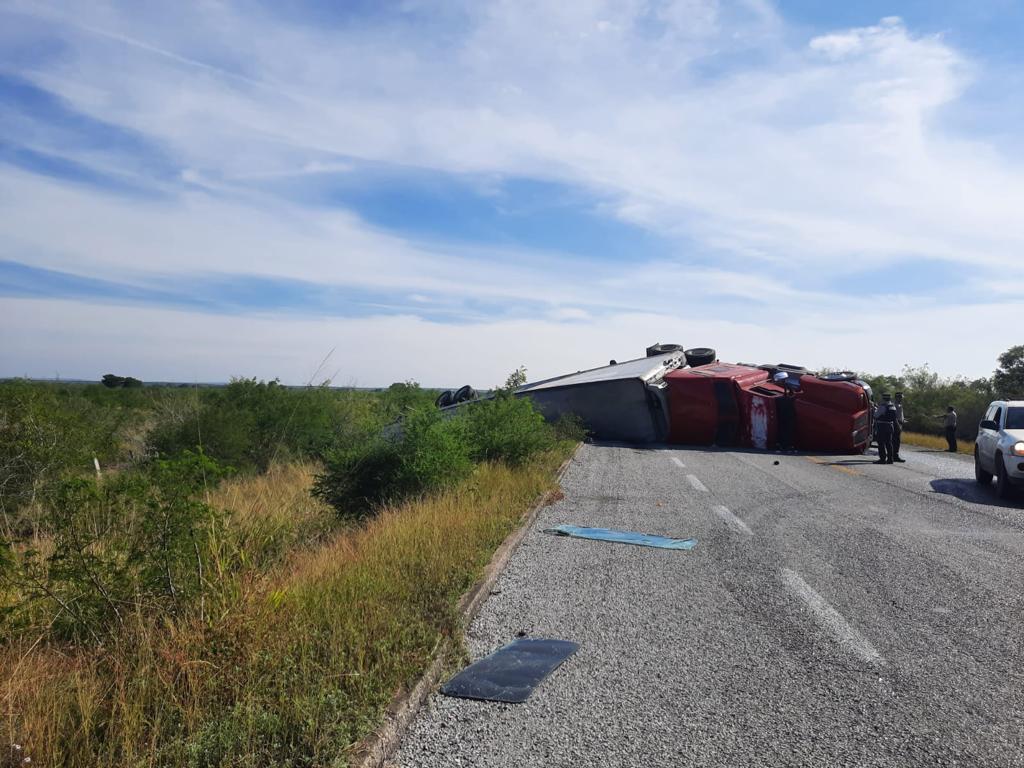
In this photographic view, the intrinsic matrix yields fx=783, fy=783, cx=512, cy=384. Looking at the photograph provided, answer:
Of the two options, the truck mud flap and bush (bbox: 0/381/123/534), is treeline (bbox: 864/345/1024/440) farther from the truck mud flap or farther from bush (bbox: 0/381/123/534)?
bush (bbox: 0/381/123/534)

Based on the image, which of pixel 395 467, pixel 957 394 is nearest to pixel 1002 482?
pixel 395 467

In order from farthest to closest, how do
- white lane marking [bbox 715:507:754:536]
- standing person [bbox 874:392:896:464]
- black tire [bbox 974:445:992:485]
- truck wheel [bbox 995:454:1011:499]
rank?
standing person [bbox 874:392:896:464] < black tire [bbox 974:445:992:485] < truck wheel [bbox 995:454:1011:499] < white lane marking [bbox 715:507:754:536]

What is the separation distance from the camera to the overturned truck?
24.7 m

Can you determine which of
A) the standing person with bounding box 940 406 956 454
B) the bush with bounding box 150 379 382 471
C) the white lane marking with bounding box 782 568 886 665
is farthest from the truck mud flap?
the white lane marking with bounding box 782 568 886 665

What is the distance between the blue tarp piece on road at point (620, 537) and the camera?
8969 mm

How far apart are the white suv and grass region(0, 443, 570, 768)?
438 inches

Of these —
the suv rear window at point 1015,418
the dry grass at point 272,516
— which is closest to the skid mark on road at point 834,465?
the suv rear window at point 1015,418

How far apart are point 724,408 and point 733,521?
15491mm

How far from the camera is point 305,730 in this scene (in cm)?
373

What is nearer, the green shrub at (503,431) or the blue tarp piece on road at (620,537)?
the blue tarp piece on road at (620,537)

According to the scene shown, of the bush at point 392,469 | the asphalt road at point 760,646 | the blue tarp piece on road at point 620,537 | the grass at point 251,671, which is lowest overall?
the asphalt road at point 760,646

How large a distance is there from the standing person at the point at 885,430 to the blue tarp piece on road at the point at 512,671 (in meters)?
18.5

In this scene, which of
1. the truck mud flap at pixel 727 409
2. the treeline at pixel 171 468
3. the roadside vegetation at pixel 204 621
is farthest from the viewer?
the truck mud flap at pixel 727 409

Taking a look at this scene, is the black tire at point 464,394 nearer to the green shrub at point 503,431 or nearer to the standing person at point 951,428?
the green shrub at point 503,431
